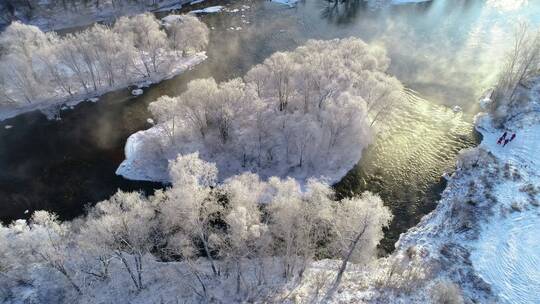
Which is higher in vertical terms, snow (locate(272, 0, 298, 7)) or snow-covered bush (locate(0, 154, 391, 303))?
snow (locate(272, 0, 298, 7))

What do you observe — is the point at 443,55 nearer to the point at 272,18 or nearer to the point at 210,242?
the point at 272,18

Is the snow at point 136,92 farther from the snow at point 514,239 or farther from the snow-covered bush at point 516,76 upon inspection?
the snow-covered bush at point 516,76

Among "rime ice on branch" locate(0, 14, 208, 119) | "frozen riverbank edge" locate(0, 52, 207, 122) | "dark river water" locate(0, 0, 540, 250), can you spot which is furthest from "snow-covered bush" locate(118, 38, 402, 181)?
"rime ice on branch" locate(0, 14, 208, 119)

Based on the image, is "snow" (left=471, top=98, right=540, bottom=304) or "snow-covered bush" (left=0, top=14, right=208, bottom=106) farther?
"snow-covered bush" (left=0, top=14, right=208, bottom=106)

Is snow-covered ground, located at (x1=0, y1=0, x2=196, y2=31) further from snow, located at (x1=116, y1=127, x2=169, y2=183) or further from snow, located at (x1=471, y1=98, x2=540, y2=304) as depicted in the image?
snow, located at (x1=471, y1=98, x2=540, y2=304)

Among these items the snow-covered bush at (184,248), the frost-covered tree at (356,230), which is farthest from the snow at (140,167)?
the frost-covered tree at (356,230)

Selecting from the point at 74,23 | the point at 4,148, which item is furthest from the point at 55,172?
the point at 74,23
